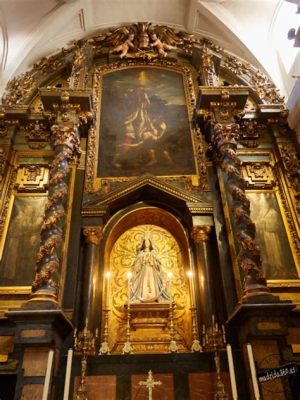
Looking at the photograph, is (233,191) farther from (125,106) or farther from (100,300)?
(125,106)

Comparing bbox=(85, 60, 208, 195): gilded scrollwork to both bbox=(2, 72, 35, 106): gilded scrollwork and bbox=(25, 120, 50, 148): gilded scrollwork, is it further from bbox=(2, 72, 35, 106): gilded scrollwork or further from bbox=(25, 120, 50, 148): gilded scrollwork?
bbox=(2, 72, 35, 106): gilded scrollwork

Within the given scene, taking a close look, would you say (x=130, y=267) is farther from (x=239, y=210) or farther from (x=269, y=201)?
(x=269, y=201)

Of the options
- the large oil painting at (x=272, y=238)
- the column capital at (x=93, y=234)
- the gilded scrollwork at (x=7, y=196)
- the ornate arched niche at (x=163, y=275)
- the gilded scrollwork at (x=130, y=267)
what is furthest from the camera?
the gilded scrollwork at (x=7, y=196)

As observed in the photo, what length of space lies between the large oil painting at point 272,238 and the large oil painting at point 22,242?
4708mm

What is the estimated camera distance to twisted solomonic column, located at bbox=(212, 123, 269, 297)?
254 inches

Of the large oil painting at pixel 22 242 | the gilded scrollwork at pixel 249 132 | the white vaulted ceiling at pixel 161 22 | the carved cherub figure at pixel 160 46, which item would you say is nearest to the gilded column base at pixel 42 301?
the large oil painting at pixel 22 242

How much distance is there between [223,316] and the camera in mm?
7035

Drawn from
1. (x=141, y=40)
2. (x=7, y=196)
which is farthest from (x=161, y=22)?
(x=7, y=196)

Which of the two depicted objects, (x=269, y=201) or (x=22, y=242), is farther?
(x=269, y=201)

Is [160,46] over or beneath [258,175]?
over

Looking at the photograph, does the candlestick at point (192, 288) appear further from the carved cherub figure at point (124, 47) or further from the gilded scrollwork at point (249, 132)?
the carved cherub figure at point (124, 47)

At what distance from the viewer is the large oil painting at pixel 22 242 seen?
7.46 meters

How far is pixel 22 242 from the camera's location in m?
7.89

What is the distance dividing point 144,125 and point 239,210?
12.5 ft
